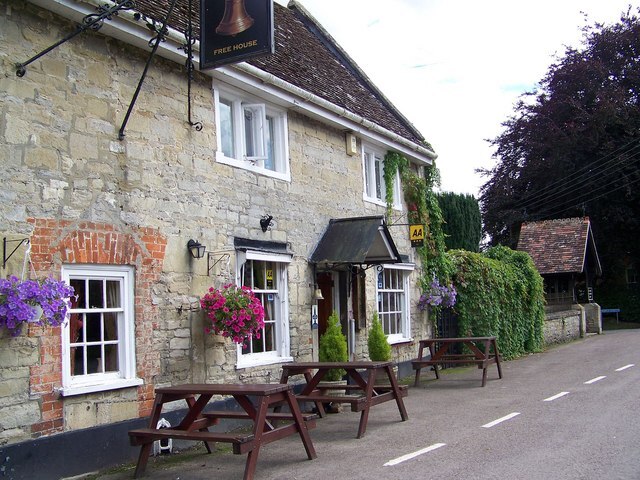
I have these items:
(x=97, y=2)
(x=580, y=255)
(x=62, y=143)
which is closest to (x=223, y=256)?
(x=62, y=143)

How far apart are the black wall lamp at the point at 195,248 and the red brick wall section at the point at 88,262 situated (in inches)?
18.2

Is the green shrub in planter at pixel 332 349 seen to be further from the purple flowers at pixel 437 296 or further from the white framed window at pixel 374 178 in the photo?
the purple flowers at pixel 437 296

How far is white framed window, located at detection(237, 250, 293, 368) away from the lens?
35.8 feet

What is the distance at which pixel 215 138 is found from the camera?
1032 cm

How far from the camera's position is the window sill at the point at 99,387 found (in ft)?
25.0

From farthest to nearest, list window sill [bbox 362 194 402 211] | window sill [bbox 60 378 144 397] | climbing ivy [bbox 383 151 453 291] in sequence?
climbing ivy [bbox 383 151 453 291] < window sill [bbox 362 194 402 211] < window sill [bbox 60 378 144 397]

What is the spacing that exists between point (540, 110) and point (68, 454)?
32340 millimetres

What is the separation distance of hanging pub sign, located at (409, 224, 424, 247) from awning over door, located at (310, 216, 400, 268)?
2.99 m

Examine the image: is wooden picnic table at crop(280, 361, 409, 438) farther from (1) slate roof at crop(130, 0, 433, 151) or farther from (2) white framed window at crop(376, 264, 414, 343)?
(2) white framed window at crop(376, 264, 414, 343)

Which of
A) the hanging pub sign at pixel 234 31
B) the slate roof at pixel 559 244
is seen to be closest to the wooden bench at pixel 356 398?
the hanging pub sign at pixel 234 31

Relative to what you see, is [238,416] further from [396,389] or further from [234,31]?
Answer: [234,31]

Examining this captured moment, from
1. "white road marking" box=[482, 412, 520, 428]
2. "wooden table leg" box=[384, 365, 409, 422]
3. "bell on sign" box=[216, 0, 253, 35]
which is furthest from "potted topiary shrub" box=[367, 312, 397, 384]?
"bell on sign" box=[216, 0, 253, 35]

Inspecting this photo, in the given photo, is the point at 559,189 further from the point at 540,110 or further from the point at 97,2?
the point at 97,2

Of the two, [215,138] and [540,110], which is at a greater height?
[540,110]
